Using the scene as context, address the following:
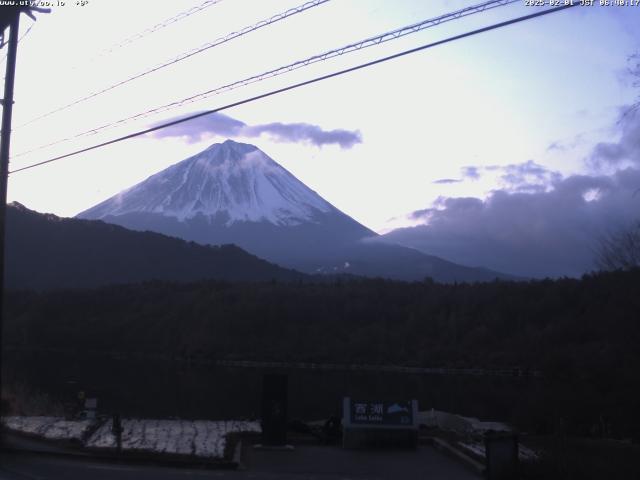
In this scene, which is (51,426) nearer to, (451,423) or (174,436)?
(174,436)

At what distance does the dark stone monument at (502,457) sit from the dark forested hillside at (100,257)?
308 feet

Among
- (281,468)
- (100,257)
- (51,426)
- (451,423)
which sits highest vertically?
(100,257)

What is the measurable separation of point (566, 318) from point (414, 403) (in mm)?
69294

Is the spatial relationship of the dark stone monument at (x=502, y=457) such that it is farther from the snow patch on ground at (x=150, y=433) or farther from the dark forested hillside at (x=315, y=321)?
the dark forested hillside at (x=315, y=321)

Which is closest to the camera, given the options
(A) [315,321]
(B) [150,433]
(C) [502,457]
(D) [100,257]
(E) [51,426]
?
(C) [502,457]

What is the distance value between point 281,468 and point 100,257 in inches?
4574

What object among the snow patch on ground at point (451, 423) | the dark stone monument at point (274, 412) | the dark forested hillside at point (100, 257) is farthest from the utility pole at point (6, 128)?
the dark forested hillside at point (100, 257)

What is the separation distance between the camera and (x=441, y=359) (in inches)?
3696

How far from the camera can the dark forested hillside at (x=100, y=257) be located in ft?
351

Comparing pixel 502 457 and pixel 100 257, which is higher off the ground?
pixel 100 257

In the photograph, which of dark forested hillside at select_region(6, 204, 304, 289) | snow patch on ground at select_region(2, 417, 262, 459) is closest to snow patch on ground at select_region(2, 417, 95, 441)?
snow patch on ground at select_region(2, 417, 262, 459)

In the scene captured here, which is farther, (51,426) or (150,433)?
(51,426)

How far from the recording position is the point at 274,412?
17.6 metres

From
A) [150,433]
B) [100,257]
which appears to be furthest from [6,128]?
[100,257]
